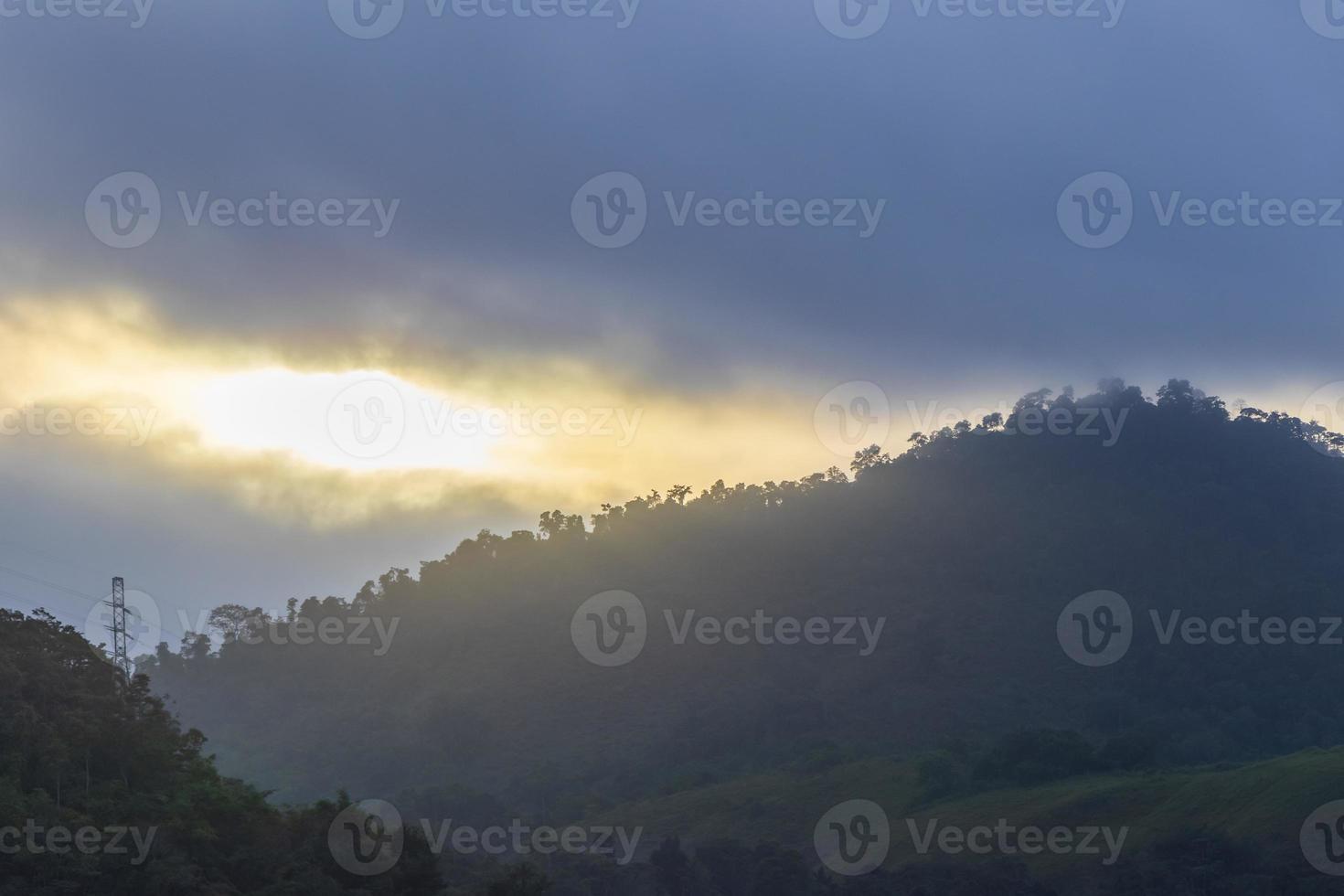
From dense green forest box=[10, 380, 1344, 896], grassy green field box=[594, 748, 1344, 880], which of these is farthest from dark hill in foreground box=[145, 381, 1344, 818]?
grassy green field box=[594, 748, 1344, 880]

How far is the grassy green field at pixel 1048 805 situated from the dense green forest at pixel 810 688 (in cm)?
31

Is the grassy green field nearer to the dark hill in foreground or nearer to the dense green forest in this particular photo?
the dense green forest

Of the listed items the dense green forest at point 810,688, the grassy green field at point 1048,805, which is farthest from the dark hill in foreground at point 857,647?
the grassy green field at point 1048,805

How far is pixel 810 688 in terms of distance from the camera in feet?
473

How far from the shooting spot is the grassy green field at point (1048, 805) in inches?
3383

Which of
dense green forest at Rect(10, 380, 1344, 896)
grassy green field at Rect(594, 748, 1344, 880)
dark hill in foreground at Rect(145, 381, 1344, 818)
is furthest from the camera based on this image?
dark hill in foreground at Rect(145, 381, 1344, 818)

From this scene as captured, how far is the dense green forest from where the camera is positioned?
4331 centimetres

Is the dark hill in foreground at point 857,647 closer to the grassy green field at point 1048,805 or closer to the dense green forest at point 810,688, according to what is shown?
the dense green forest at point 810,688

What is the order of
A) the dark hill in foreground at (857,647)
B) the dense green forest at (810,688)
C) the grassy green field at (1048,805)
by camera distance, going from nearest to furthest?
the dense green forest at (810,688), the grassy green field at (1048,805), the dark hill in foreground at (857,647)

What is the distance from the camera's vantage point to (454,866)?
59250 mm

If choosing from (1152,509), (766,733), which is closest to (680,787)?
(766,733)

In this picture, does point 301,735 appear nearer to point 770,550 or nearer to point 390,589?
point 390,589

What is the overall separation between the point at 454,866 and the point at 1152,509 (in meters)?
131

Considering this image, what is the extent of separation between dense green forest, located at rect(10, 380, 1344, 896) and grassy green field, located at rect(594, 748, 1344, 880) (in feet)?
1.03
